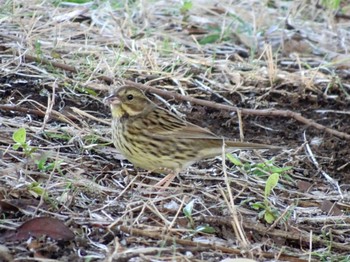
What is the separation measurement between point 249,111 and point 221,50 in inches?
63.7

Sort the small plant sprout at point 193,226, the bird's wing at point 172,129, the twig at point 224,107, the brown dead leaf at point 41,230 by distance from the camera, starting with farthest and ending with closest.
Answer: the twig at point 224,107
the bird's wing at point 172,129
the small plant sprout at point 193,226
the brown dead leaf at point 41,230

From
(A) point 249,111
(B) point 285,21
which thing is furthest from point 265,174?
(B) point 285,21

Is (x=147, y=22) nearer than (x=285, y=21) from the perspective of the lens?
Yes

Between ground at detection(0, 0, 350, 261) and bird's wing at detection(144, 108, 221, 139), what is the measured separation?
0.25 m

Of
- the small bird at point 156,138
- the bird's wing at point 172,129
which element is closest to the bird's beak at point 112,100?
the small bird at point 156,138

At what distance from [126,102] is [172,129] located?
0.98 feet

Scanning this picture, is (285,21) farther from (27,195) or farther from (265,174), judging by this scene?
(27,195)

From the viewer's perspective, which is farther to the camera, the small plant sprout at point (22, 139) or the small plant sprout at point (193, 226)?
the small plant sprout at point (22, 139)

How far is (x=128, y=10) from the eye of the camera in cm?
737

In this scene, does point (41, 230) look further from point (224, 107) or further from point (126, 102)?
point (224, 107)

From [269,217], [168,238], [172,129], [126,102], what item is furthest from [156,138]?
[168,238]

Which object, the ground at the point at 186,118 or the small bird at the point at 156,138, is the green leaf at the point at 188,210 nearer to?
the ground at the point at 186,118

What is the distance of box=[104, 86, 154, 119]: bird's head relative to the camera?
5109mm

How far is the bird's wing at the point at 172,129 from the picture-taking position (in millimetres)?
5066
